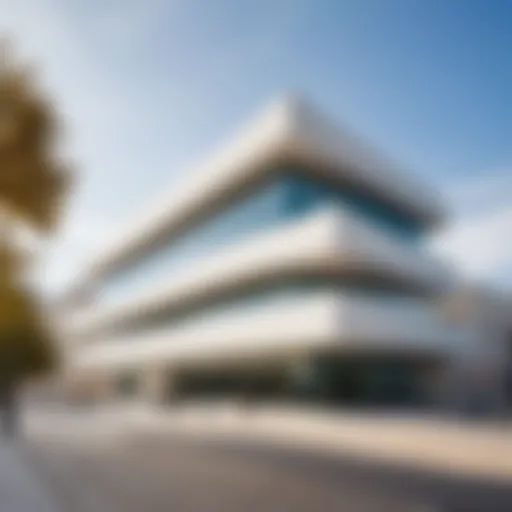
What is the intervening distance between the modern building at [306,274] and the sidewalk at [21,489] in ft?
41.0

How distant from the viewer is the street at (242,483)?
994 cm

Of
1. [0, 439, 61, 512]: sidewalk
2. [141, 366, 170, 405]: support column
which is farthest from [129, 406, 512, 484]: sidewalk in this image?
[141, 366, 170, 405]: support column

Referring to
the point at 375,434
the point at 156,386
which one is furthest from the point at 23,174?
the point at 156,386

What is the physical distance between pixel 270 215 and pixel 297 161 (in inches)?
102

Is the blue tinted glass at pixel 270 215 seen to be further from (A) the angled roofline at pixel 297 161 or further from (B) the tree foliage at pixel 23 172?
(B) the tree foliage at pixel 23 172

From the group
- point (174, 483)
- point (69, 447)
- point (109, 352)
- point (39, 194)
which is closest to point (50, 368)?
point (69, 447)

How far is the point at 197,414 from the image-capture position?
2975 centimetres

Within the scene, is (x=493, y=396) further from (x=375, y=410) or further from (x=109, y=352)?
(x=109, y=352)

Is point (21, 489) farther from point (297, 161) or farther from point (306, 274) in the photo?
point (297, 161)

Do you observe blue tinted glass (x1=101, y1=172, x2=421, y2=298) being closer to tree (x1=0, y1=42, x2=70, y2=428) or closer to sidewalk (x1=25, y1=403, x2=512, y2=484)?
sidewalk (x1=25, y1=403, x2=512, y2=484)

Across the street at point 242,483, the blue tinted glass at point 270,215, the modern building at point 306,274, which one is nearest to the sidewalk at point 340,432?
the street at point 242,483

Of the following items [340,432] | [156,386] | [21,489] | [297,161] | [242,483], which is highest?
[297,161]

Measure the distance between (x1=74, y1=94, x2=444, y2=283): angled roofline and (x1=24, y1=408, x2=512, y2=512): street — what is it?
12.6 m

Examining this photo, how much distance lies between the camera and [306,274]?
88.3 ft
